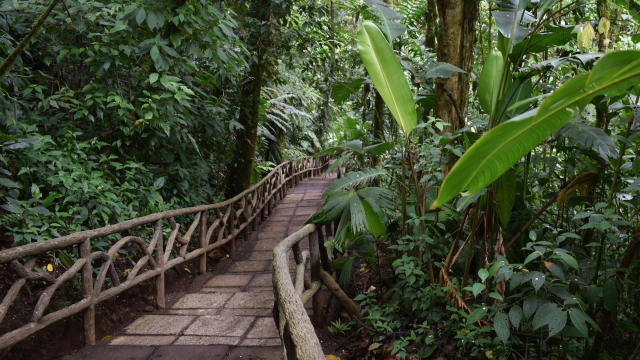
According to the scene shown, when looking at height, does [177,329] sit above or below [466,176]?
below

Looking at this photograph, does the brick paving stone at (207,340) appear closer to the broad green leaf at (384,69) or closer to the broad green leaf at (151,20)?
the broad green leaf at (384,69)

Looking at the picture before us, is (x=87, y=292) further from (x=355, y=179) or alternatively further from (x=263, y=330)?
(x=355, y=179)

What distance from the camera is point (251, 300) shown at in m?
4.25

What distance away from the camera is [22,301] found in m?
3.21

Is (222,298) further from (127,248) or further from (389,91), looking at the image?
(389,91)

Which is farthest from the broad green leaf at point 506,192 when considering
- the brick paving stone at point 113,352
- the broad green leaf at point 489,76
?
the brick paving stone at point 113,352

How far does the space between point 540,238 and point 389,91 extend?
129cm

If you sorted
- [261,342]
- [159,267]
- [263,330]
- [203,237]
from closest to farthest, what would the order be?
[261,342]
[263,330]
[159,267]
[203,237]

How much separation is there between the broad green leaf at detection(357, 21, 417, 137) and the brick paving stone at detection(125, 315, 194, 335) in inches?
102

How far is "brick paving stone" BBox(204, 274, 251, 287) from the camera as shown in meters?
4.96

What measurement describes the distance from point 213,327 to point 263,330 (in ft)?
1.52

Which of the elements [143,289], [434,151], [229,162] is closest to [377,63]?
[434,151]

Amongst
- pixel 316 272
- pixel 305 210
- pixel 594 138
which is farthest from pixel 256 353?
pixel 305 210

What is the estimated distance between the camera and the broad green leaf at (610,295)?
191cm
